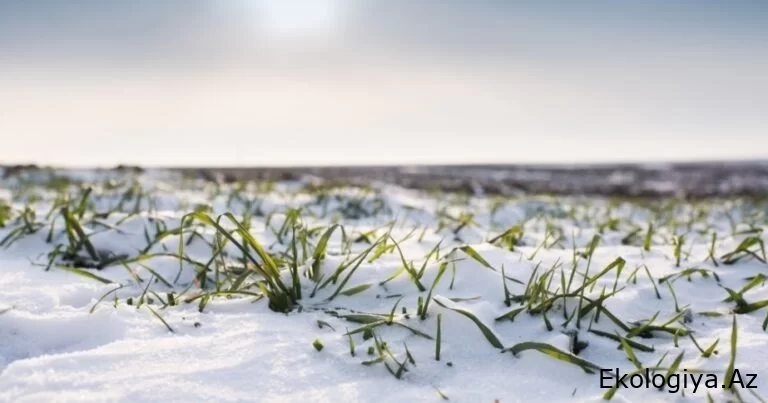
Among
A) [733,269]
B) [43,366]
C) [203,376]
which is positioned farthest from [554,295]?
[43,366]

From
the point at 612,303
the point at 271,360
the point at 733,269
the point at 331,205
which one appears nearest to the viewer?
the point at 271,360

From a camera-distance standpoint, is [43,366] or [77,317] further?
[77,317]

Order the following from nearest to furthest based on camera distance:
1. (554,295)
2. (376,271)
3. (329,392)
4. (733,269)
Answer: (329,392), (554,295), (376,271), (733,269)

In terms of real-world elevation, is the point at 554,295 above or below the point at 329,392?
above

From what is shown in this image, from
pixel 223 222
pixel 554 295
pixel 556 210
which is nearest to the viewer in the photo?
pixel 554 295

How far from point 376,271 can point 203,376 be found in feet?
2.70

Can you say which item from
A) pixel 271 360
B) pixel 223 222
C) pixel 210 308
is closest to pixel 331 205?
pixel 223 222

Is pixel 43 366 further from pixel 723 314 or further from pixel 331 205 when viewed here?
pixel 331 205

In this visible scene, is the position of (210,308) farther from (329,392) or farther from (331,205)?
(331,205)

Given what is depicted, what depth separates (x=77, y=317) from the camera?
4.74 ft

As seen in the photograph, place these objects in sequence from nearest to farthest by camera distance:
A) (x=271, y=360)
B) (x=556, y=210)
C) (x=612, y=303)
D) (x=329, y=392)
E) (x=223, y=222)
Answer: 1. (x=329, y=392)
2. (x=271, y=360)
3. (x=612, y=303)
4. (x=223, y=222)
5. (x=556, y=210)

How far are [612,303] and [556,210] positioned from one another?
4.25 meters

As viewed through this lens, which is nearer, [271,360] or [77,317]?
[271,360]

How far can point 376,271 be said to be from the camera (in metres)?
1.92
